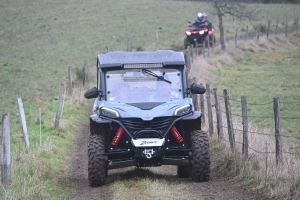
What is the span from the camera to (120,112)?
1024 centimetres

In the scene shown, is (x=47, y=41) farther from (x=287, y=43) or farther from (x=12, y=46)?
(x=287, y=43)

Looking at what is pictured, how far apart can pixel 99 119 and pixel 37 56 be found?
2735cm

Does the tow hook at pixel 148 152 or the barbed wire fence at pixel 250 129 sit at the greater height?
the tow hook at pixel 148 152

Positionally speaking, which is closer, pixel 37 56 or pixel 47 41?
pixel 37 56

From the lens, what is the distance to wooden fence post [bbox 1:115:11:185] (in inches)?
381

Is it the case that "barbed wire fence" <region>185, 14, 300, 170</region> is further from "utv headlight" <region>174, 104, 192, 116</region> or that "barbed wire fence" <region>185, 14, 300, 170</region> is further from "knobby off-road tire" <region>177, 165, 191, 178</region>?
"utv headlight" <region>174, 104, 192, 116</region>

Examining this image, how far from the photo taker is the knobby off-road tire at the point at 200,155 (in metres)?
10.2

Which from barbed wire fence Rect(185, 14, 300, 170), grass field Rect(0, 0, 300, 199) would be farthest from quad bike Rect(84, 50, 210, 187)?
barbed wire fence Rect(185, 14, 300, 170)

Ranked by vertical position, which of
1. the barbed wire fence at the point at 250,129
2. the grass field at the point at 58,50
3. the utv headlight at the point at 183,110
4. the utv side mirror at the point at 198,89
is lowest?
the grass field at the point at 58,50

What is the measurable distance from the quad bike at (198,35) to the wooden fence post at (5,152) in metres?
26.5

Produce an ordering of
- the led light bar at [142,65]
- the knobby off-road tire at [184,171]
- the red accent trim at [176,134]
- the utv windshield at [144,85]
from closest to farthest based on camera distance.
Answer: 1. the red accent trim at [176,134]
2. the utv windshield at [144,85]
3. the led light bar at [142,65]
4. the knobby off-road tire at [184,171]

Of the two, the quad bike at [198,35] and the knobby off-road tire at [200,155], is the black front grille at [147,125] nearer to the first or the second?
the knobby off-road tire at [200,155]

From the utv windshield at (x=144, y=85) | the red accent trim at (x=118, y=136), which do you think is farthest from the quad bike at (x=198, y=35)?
the red accent trim at (x=118, y=136)

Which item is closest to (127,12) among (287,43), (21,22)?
(21,22)
